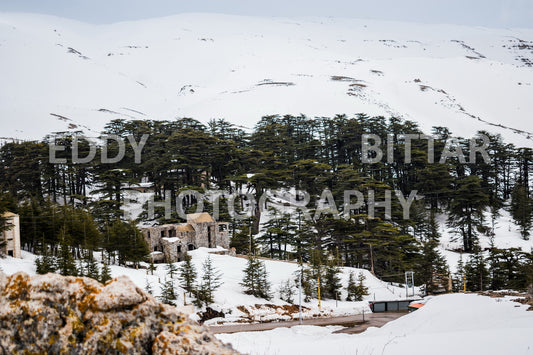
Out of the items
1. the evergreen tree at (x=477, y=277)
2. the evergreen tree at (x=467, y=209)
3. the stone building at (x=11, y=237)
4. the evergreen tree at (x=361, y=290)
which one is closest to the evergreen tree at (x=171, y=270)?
the stone building at (x=11, y=237)

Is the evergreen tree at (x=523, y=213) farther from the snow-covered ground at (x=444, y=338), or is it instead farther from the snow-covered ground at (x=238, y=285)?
the snow-covered ground at (x=444, y=338)

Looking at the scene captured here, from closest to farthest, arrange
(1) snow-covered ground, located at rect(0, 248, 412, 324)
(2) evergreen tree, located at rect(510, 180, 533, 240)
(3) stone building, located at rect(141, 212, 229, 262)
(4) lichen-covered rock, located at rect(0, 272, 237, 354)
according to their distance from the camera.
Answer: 1. (4) lichen-covered rock, located at rect(0, 272, 237, 354)
2. (1) snow-covered ground, located at rect(0, 248, 412, 324)
3. (3) stone building, located at rect(141, 212, 229, 262)
4. (2) evergreen tree, located at rect(510, 180, 533, 240)

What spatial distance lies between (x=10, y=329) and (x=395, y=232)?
3365 cm

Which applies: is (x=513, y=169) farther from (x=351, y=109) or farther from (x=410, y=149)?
(x=351, y=109)

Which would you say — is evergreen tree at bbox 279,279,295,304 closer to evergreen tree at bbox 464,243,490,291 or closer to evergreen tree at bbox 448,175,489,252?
evergreen tree at bbox 464,243,490,291


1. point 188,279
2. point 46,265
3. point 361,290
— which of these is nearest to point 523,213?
point 361,290

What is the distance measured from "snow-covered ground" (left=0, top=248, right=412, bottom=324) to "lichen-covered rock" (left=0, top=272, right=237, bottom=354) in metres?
16.8

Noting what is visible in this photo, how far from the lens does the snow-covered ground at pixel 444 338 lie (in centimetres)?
649

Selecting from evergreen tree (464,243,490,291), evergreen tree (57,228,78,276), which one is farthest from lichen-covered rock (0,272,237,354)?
evergreen tree (464,243,490,291)

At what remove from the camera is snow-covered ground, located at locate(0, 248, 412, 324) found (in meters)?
21.4

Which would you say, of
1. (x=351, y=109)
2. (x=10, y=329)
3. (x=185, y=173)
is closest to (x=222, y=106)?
(x=351, y=109)

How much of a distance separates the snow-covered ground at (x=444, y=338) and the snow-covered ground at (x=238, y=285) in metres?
9.00

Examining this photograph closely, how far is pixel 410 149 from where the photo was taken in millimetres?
50125

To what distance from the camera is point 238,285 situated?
25.6 meters
